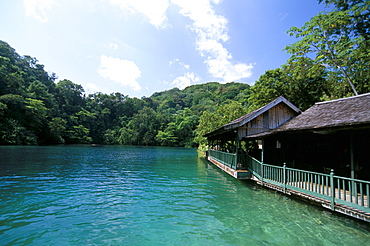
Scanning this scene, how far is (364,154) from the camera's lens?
720cm

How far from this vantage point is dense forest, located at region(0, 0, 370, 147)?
14.0 meters

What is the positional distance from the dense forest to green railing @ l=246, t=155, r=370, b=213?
8.65 m

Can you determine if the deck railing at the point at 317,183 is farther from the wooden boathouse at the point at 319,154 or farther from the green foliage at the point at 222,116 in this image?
the green foliage at the point at 222,116

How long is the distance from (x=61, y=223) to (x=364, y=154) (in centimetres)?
997

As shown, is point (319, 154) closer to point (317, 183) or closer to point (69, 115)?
point (317, 183)

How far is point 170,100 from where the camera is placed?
112 meters

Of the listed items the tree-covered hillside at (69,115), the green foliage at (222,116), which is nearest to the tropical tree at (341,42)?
the green foliage at (222,116)

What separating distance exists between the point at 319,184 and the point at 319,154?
10.8ft

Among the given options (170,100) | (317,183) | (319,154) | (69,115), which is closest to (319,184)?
(317,183)

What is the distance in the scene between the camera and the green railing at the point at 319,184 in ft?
18.3

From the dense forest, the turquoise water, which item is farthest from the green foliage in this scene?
the turquoise water

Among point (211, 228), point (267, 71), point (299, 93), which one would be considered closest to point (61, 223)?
point (211, 228)

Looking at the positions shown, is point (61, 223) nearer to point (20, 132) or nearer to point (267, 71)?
point (267, 71)

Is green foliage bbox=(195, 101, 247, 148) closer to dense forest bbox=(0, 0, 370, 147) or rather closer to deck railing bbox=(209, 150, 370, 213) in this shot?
dense forest bbox=(0, 0, 370, 147)
